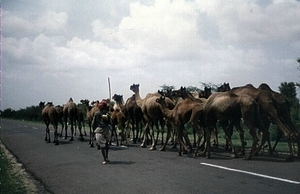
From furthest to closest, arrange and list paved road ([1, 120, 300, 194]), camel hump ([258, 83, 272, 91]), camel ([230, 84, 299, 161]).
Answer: camel hump ([258, 83, 272, 91]), camel ([230, 84, 299, 161]), paved road ([1, 120, 300, 194])

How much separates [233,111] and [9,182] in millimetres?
7434

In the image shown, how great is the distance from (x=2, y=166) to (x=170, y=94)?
28.5 ft

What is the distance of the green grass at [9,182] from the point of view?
318 inches

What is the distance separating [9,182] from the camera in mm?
8992

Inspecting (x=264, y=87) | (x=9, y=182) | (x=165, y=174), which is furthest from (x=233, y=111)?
(x=9, y=182)

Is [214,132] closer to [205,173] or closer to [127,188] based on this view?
[205,173]

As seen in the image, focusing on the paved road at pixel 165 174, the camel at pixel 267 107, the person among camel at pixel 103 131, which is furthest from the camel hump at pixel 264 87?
the person among camel at pixel 103 131

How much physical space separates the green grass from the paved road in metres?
0.56

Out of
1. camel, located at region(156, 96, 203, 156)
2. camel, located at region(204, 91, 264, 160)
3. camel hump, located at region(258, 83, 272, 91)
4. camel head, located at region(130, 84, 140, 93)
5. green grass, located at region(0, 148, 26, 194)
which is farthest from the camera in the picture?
camel head, located at region(130, 84, 140, 93)

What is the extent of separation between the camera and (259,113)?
11.5 m

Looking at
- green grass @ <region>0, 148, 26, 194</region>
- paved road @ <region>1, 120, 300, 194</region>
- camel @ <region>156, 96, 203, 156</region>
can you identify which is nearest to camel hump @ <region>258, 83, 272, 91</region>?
camel @ <region>156, 96, 203, 156</region>

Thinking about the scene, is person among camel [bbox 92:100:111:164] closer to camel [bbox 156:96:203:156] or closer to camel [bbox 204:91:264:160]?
camel [bbox 156:96:203:156]

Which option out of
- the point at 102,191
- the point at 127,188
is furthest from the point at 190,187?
the point at 102,191

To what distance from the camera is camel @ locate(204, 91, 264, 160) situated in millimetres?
11219
